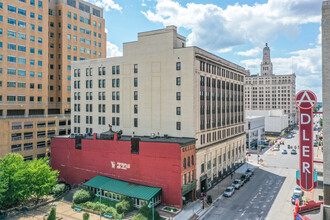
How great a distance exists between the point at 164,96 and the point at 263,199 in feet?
92.4

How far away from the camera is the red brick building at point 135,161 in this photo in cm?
4412

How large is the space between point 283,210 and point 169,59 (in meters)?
35.2

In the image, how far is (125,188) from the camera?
46.0 metres

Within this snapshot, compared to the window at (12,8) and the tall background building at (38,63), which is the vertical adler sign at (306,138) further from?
the window at (12,8)

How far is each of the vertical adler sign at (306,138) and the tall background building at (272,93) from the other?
545 ft

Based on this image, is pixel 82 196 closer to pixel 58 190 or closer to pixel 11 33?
pixel 58 190

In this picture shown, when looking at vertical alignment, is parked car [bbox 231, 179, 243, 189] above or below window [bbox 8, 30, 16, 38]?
below

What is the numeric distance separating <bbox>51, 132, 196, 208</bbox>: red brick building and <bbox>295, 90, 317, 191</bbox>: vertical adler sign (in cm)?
1995

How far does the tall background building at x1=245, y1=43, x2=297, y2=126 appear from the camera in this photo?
18200 centimetres

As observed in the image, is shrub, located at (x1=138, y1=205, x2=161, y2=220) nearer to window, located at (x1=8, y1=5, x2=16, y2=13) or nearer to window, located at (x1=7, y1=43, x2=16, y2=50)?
window, located at (x1=7, y1=43, x2=16, y2=50)

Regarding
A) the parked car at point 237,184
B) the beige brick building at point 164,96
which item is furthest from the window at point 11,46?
the parked car at point 237,184

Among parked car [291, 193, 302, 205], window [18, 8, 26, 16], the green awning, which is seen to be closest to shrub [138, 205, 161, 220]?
the green awning

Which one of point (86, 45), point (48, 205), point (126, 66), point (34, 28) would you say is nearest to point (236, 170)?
point (126, 66)

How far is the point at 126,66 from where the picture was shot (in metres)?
58.6
